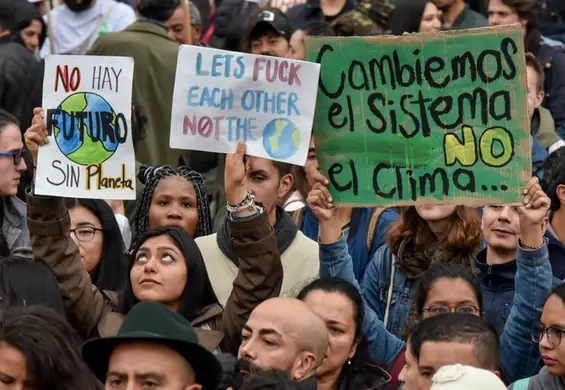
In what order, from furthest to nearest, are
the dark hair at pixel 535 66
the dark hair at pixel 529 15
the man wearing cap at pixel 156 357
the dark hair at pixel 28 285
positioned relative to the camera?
the dark hair at pixel 529 15 < the dark hair at pixel 535 66 < the dark hair at pixel 28 285 < the man wearing cap at pixel 156 357

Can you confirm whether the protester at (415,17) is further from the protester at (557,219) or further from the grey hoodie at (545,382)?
the grey hoodie at (545,382)

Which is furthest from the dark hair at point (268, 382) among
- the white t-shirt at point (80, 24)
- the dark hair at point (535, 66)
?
the white t-shirt at point (80, 24)

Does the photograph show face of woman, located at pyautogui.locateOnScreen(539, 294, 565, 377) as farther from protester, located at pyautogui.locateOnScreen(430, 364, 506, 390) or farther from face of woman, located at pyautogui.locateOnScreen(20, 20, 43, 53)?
face of woman, located at pyautogui.locateOnScreen(20, 20, 43, 53)

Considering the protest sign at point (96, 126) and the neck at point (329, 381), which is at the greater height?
the protest sign at point (96, 126)

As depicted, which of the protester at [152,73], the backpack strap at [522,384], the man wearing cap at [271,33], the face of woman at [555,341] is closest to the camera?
the face of woman at [555,341]

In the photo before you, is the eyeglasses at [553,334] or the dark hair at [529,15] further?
the dark hair at [529,15]

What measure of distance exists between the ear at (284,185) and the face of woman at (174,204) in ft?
1.61

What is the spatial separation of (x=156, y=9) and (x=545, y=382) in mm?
5505

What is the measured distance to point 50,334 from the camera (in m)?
5.98

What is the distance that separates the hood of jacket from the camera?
7.55 metres

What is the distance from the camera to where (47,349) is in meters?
5.94

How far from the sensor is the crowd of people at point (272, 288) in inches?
232

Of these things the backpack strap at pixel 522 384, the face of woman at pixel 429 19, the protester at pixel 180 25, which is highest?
the face of woman at pixel 429 19

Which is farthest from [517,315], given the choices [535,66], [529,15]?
[529,15]
